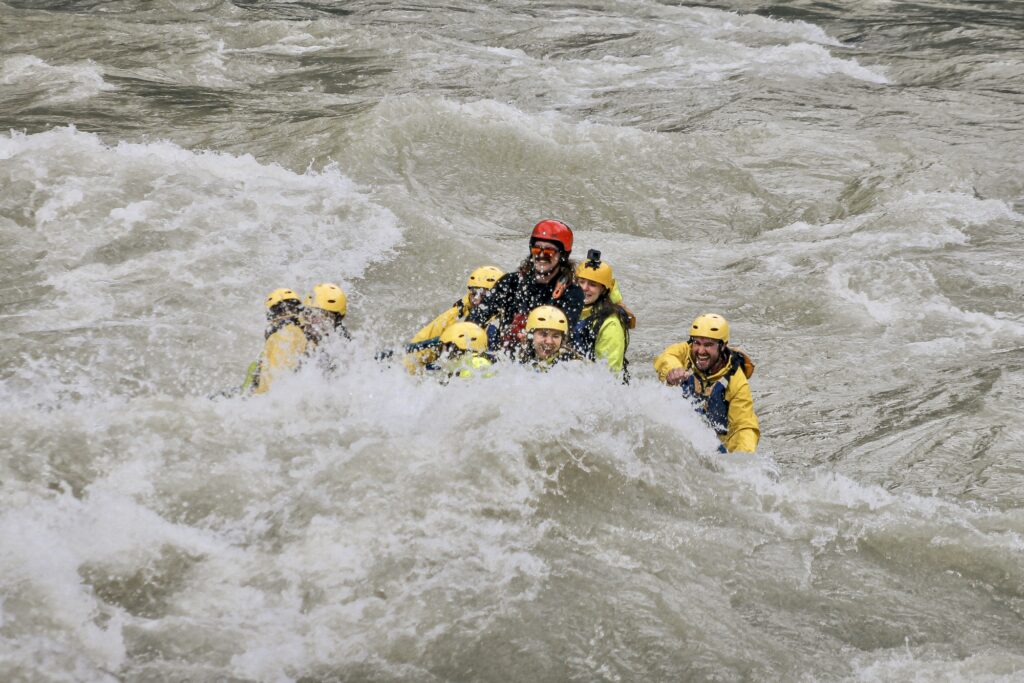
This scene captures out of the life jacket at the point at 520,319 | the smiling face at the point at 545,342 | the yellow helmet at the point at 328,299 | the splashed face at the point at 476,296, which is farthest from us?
the splashed face at the point at 476,296

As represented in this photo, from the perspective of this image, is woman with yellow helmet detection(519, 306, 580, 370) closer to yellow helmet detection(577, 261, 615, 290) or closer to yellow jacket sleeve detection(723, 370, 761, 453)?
yellow helmet detection(577, 261, 615, 290)

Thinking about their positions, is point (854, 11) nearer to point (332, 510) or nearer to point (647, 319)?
point (647, 319)

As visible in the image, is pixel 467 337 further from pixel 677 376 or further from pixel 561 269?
pixel 677 376

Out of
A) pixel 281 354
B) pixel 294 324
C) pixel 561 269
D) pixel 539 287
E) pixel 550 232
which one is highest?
pixel 550 232

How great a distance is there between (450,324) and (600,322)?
119 centimetres

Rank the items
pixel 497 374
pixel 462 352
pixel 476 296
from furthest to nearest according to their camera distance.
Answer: pixel 476 296, pixel 462 352, pixel 497 374

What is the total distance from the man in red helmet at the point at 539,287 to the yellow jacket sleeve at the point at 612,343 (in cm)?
19

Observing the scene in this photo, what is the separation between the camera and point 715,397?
7086 mm

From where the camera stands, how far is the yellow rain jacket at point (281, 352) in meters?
6.98

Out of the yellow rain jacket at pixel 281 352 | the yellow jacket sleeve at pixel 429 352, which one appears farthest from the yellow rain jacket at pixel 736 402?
the yellow rain jacket at pixel 281 352

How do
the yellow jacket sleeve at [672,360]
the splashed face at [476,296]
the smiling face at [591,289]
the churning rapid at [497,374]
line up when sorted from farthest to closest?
the splashed face at [476,296] → the smiling face at [591,289] → the yellow jacket sleeve at [672,360] → the churning rapid at [497,374]

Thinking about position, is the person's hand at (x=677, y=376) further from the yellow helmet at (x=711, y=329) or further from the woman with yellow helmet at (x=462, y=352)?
the woman with yellow helmet at (x=462, y=352)

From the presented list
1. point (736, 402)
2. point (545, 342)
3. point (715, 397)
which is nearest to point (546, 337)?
point (545, 342)

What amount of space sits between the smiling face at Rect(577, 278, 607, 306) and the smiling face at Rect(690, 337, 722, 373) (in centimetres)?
74
